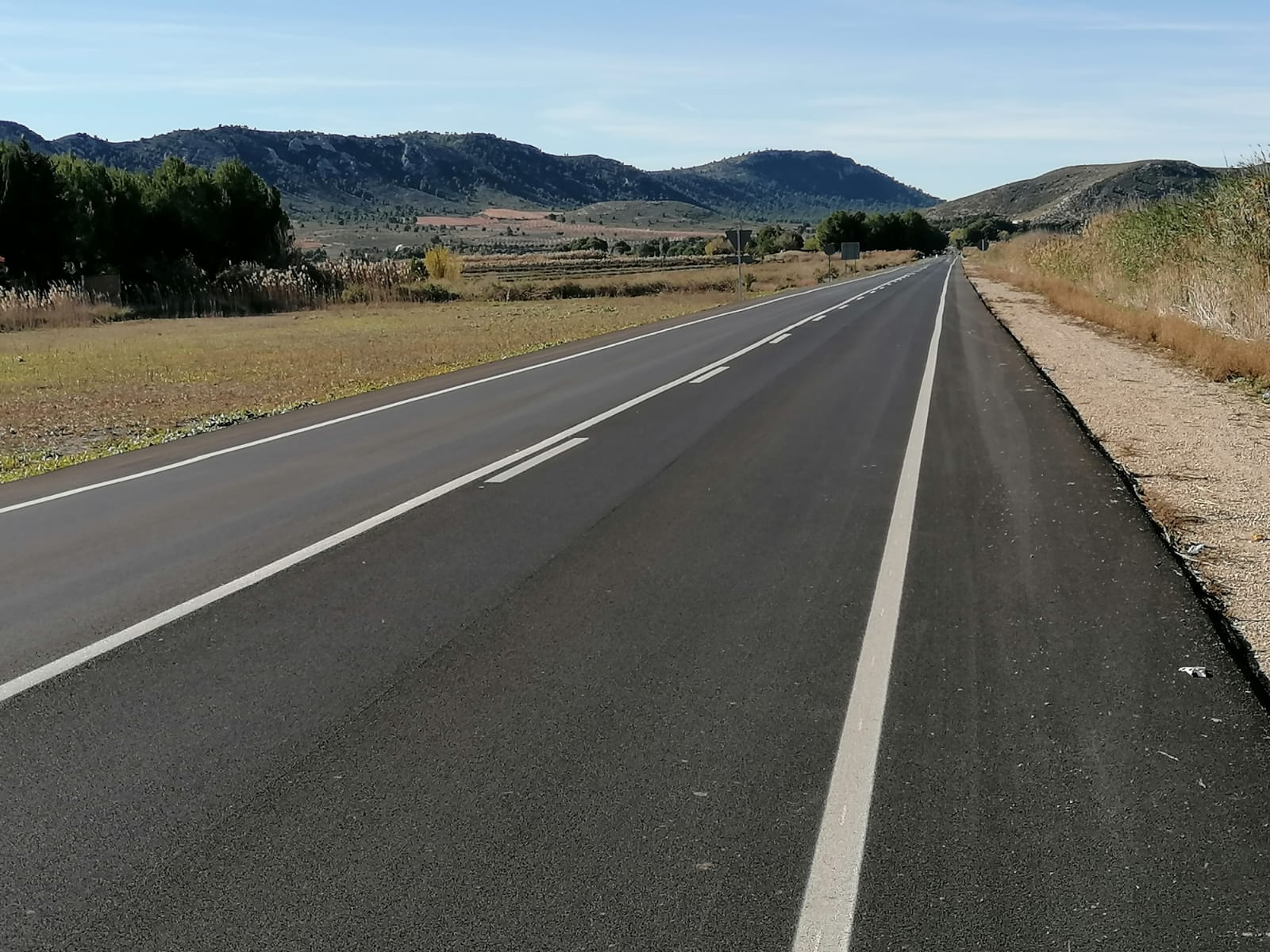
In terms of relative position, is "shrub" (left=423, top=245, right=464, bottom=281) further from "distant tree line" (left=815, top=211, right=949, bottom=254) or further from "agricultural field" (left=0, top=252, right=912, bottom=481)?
"distant tree line" (left=815, top=211, right=949, bottom=254)

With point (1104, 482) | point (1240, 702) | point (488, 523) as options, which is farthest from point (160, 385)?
point (1240, 702)

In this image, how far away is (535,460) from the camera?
36.3 ft

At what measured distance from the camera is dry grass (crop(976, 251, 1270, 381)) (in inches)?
699

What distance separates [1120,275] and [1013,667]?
3106cm

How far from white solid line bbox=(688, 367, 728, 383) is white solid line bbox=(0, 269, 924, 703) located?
470cm

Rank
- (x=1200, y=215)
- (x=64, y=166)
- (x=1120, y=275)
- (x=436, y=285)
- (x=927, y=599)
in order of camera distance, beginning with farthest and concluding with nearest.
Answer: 1. (x=436, y=285)
2. (x=64, y=166)
3. (x=1120, y=275)
4. (x=1200, y=215)
5. (x=927, y=599)

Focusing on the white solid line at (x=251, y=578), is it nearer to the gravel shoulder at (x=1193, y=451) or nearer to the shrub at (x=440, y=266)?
the gravel shoulder at (x=1193, y=451)

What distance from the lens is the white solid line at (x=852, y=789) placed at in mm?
3355

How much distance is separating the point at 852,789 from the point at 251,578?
4156mm

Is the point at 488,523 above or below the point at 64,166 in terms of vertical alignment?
below

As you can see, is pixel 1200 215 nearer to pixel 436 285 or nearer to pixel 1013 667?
pixel 1013 667

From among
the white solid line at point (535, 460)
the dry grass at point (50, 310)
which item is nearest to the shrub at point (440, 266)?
the dry grass at point (50, 310)

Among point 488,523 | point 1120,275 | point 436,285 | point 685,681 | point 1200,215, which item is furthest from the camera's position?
point 436,285

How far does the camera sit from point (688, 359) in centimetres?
2148
